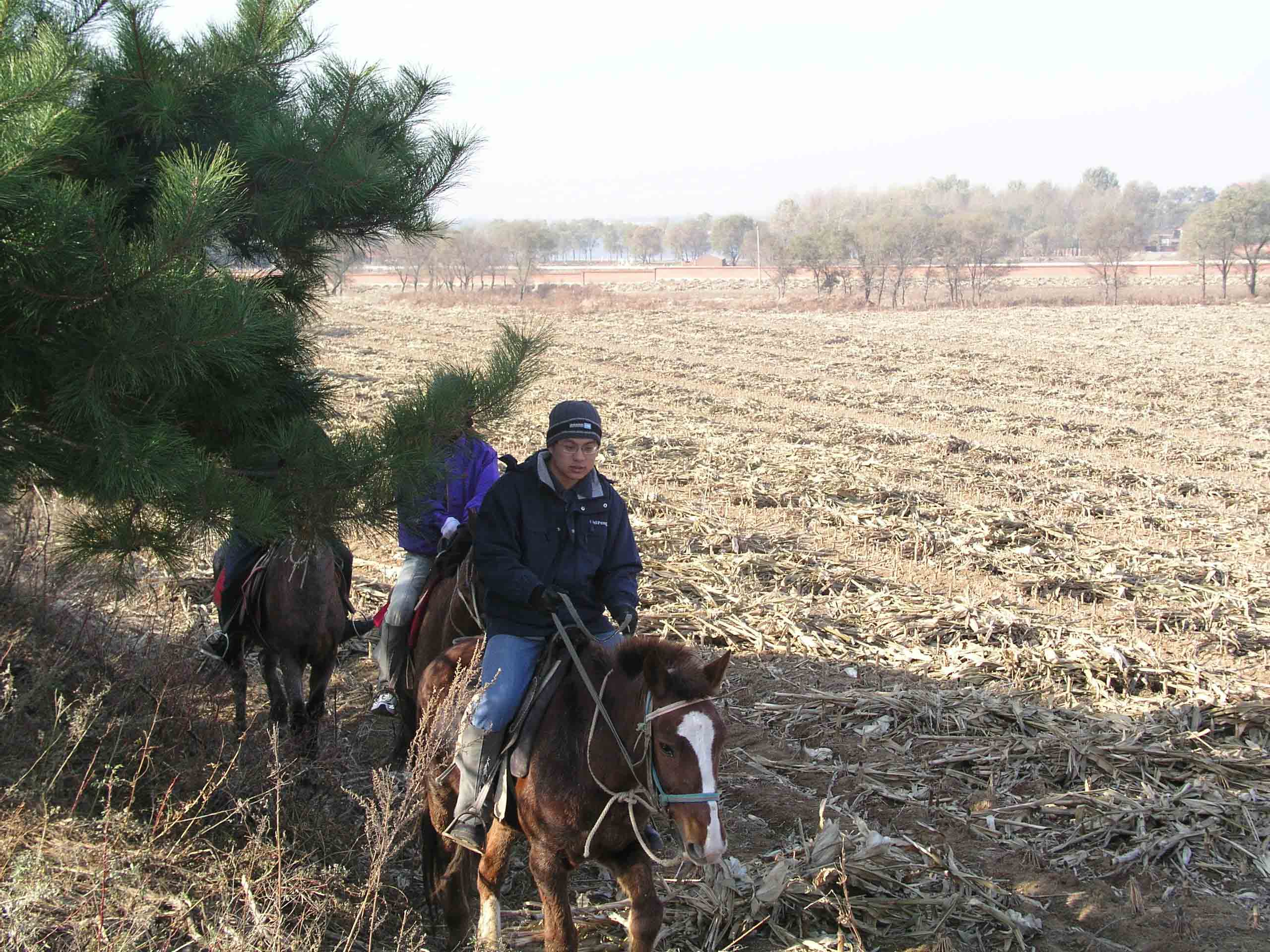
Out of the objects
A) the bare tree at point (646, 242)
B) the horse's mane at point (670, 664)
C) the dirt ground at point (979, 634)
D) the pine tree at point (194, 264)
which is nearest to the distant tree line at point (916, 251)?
the dirt ground at point (979, 634)

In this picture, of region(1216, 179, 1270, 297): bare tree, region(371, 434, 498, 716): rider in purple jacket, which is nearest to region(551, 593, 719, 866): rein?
region(371, 434, 498, 716): rider in purple jacket

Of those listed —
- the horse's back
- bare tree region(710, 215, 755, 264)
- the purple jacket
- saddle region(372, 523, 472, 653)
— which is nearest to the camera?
saddle region(372, 523, 472, 653)

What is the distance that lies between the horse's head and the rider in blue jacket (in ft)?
2.67

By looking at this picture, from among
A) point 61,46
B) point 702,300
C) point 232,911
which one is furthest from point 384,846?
point 702,300

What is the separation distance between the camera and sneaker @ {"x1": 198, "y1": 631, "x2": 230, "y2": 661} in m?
7.27

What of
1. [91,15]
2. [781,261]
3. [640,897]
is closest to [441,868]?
[640,897]

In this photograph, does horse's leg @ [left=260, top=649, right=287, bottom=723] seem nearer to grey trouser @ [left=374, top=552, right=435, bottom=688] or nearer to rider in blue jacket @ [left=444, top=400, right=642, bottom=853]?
grey trouser @ [left=374, top=552, right=435, bottom=688]

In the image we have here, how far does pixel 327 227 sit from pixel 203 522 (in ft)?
6.29

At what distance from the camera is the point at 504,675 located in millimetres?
4930

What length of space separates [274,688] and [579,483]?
316 centimetres

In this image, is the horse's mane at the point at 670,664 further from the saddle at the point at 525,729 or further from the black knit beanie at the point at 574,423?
the black knit beanie at the point at 574,423

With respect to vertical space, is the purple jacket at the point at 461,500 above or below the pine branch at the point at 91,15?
below

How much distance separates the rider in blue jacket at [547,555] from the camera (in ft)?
16.3

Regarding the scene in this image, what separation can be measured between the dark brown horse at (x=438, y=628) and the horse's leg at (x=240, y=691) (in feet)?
4.29
